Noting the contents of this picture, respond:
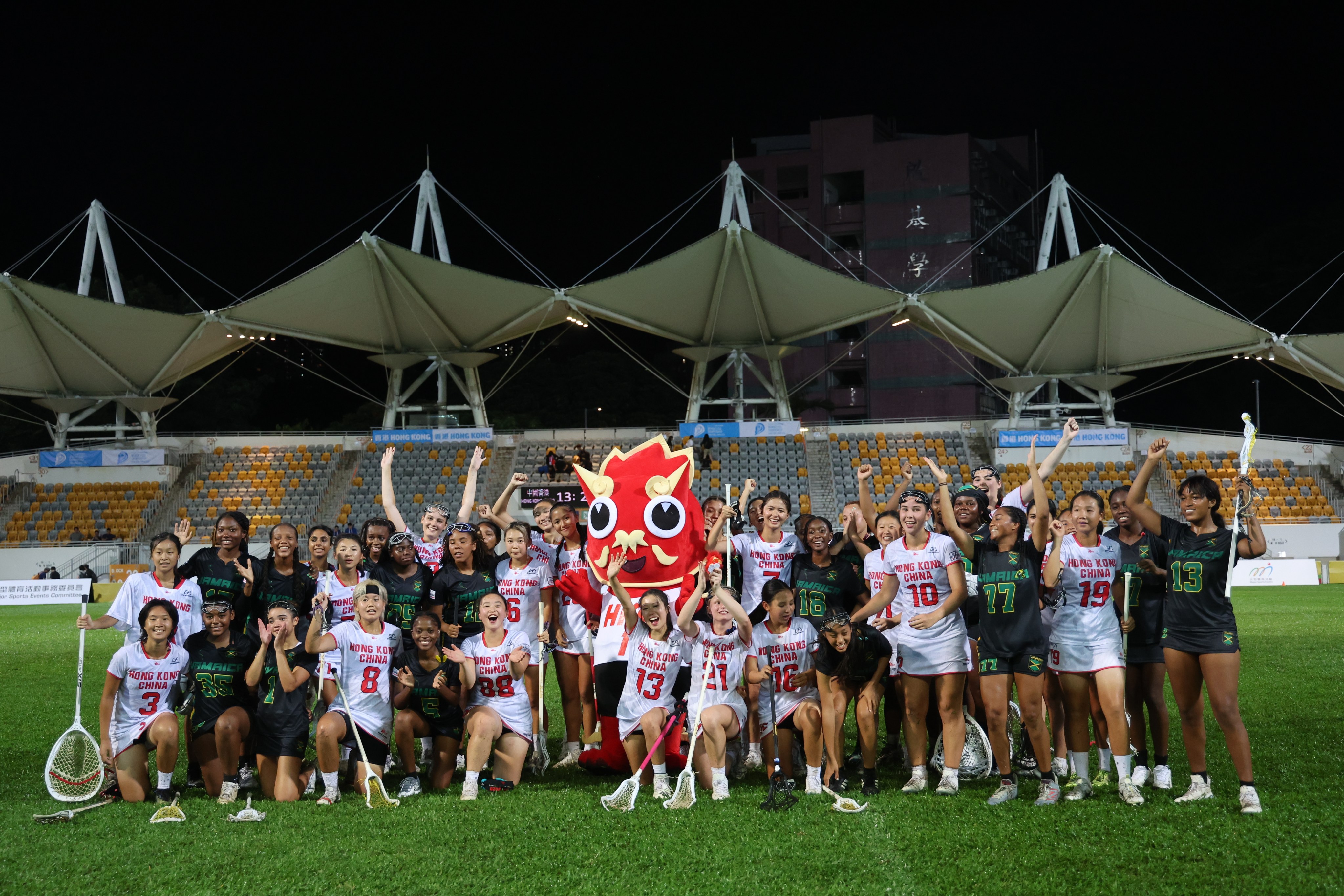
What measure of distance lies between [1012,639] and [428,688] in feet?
12.3

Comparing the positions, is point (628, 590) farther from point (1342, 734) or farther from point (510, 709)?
point (1342, 734)

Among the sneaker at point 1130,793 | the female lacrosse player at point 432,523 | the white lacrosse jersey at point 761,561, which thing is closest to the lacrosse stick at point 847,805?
the sneaker at point 1130,793

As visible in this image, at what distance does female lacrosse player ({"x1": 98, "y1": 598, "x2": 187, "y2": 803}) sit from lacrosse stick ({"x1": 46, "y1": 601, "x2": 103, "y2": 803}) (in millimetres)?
225

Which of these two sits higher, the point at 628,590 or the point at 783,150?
the point at 783,150

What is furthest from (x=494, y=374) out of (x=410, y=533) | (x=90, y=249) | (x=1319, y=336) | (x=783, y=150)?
(x=410, y=533)

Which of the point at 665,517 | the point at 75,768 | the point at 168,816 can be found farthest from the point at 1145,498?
the point at 75,768

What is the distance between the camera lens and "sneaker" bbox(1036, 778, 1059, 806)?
598cm

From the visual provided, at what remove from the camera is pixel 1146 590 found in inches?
259

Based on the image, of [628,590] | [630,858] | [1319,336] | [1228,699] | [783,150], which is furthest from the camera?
[783,150]

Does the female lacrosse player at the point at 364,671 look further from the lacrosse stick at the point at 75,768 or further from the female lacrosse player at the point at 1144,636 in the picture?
the female lacrosse player at the point at 1144,636

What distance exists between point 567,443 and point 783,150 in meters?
40.2

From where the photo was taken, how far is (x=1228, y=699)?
5727 mm

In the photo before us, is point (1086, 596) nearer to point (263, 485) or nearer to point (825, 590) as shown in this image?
point (825, 590)

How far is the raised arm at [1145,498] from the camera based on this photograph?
6078 millimetres
